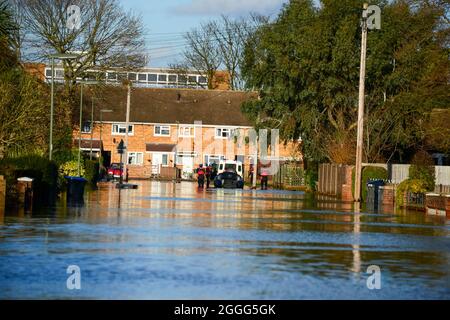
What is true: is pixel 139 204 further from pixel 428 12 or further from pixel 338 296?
pixel 338 296

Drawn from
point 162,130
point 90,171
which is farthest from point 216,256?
point 162,130

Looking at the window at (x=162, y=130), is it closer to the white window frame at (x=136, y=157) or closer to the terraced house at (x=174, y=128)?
the terraced house at (x=174, y=128)

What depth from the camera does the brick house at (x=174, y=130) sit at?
354 feet

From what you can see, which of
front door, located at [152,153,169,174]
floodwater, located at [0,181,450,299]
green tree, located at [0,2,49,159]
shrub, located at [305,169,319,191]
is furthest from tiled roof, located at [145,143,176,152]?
floodwater, located at [0,181,450,299]

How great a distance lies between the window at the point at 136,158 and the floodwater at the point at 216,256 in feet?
241

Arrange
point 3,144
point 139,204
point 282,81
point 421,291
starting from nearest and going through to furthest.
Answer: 1. point 421,291
2. point 139,204
3. point 3,144
4. point 282,81

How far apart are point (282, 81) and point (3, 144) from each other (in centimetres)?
2483

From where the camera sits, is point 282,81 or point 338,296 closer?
point 338,296

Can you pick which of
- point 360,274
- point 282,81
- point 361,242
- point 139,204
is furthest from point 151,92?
point 360,274

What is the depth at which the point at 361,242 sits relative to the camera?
24344 mm

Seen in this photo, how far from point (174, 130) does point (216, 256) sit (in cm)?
9008

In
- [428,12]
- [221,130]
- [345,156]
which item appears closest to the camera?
[428,12]

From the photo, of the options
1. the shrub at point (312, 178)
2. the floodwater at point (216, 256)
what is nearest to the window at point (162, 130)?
the shrub at point (312, 178)
